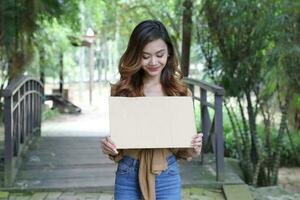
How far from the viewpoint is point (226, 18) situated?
539 cm

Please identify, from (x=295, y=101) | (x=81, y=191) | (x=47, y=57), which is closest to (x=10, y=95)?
(x=81, y=191)

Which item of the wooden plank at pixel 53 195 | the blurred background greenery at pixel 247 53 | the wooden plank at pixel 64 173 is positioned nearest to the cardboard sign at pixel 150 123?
the blurred background greenery at pixel 247 53

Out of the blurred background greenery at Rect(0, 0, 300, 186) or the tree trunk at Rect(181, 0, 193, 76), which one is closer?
the blurred background greenery at Rect(0, 0, 300, 186)

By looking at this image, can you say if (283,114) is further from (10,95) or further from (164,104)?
(164,104)

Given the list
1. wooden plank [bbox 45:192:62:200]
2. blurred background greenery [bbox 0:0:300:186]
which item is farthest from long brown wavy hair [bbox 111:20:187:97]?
wooden plank [bbox 45:192:62:200]

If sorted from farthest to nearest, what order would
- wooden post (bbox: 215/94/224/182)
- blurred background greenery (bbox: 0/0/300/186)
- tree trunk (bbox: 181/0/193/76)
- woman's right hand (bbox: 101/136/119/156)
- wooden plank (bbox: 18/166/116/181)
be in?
tree trunk (bbox: 181/0/193/76) → blurred background greenery (bbox: 0/0/300/186) → wooden plank (bbox: 18/166/116/181) → wooden post (bbox: 215/94/224/182) → woman's right hand (bbox: 101/136/119/156)

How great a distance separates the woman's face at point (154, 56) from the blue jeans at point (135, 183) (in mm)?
375

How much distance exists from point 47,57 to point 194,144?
1161cm

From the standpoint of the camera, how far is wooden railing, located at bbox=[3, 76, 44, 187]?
4.28 metres

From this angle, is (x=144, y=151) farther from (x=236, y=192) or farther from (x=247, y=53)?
(x=247, y=53)

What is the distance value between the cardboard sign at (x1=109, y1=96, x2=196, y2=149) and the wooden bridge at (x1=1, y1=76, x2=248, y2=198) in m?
2.40

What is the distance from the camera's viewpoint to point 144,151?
2051mm

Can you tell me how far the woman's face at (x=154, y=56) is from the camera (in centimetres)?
204

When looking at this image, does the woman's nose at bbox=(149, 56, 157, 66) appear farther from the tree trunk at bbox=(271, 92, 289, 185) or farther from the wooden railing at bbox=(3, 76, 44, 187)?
the tree trunk at bbox=(271, 92, 289, 185)
